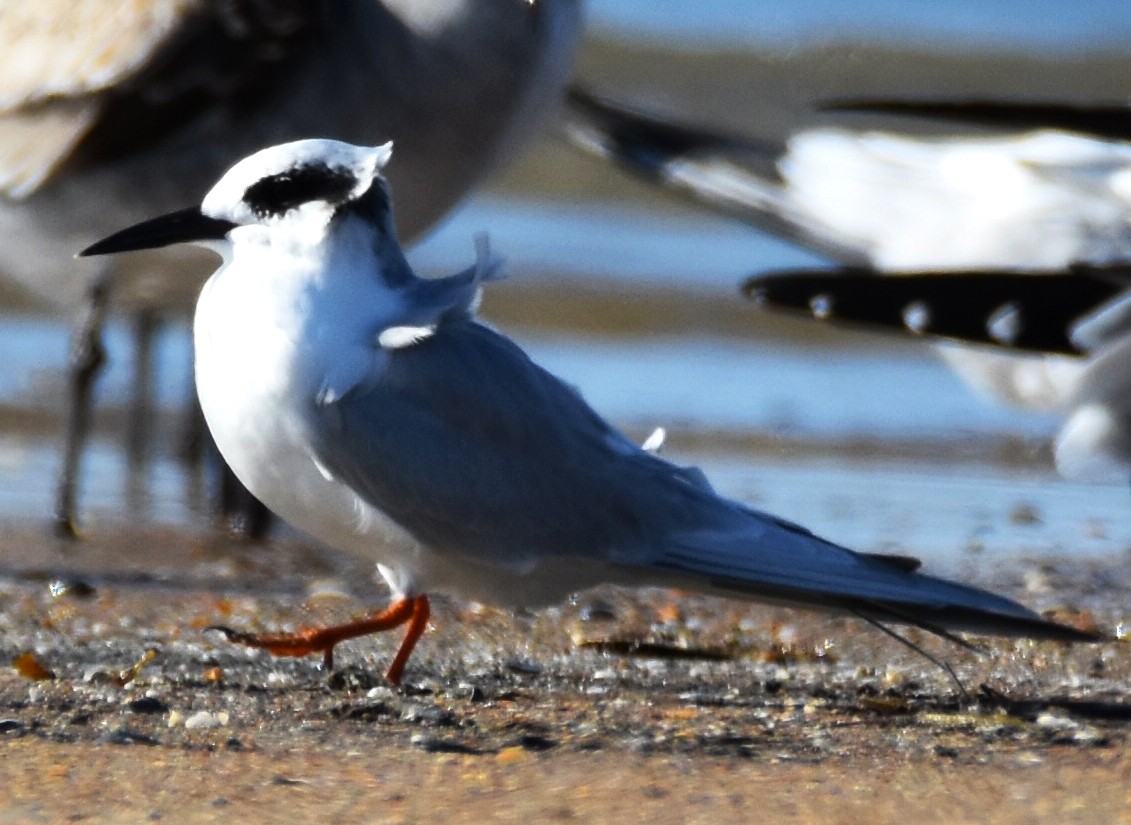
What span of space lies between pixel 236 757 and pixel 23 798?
32 centimetres

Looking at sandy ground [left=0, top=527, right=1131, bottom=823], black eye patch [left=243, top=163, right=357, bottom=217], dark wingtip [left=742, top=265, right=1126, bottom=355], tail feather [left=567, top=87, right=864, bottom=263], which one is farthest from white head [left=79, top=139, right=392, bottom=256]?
tail feather [left=567, top=87, right=864, bottom=263]

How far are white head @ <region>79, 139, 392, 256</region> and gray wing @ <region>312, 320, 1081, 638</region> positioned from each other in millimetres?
246

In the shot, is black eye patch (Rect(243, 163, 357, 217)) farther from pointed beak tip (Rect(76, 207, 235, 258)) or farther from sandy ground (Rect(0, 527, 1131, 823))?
sandy ground (Rect(0, 527, 1131, 823))

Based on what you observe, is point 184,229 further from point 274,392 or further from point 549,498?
point 549,498

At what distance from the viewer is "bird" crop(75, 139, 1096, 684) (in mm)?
3146

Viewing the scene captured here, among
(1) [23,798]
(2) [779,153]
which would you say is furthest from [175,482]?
(1) [23,798]

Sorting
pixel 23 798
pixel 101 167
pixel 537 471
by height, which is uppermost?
pixel 101 167

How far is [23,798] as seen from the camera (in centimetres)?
267

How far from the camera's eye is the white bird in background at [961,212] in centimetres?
483

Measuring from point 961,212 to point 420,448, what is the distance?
2537 millimetres

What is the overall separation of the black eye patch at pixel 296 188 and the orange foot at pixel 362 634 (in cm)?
60

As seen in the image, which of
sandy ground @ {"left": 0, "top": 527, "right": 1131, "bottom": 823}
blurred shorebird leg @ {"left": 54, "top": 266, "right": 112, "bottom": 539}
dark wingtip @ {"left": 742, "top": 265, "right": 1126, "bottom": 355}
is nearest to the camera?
sandy ground @ {"left": 0, "top": 527, "right": 1131, "bottom": 823}

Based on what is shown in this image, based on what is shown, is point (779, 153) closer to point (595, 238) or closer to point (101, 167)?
point (101, 167)

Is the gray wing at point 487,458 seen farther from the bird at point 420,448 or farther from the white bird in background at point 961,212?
the white bird in background at point 961,212
